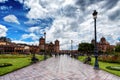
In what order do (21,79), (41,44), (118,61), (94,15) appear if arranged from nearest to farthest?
(21,79) → (94,15) → (118,61) → (41,44)

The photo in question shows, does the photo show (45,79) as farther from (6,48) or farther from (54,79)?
(6,48)

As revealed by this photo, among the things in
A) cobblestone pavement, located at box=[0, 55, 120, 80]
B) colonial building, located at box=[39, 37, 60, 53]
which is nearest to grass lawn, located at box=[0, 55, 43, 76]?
cobblestone pavement, located at box=[0, 55, 120, 80]

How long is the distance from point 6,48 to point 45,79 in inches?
4448

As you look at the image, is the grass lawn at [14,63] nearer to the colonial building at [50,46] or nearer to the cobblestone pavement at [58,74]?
the cobblestone pavement at [58,74]

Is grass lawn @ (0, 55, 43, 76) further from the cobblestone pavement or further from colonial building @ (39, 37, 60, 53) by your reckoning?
colonial building @ (39, 37, 60, 53)

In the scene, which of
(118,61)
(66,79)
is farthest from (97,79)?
(118,61)

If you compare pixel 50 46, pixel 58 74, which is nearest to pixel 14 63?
pixel 58 74

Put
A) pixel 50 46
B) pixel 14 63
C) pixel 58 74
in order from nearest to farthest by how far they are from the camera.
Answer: pixel 58 74
pixel 14 63
pixel 50 46

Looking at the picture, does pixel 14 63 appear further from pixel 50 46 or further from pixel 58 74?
pixel 50 46

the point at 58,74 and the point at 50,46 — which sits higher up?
the point at 50,46

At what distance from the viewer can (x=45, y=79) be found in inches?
425

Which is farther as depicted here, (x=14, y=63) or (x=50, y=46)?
(x=50, y=46)

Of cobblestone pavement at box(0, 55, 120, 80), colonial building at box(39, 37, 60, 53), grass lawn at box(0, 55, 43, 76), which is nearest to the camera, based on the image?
cobblestone pavement at box(0, 55, 120, 80)

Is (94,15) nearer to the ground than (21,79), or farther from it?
farther from it
